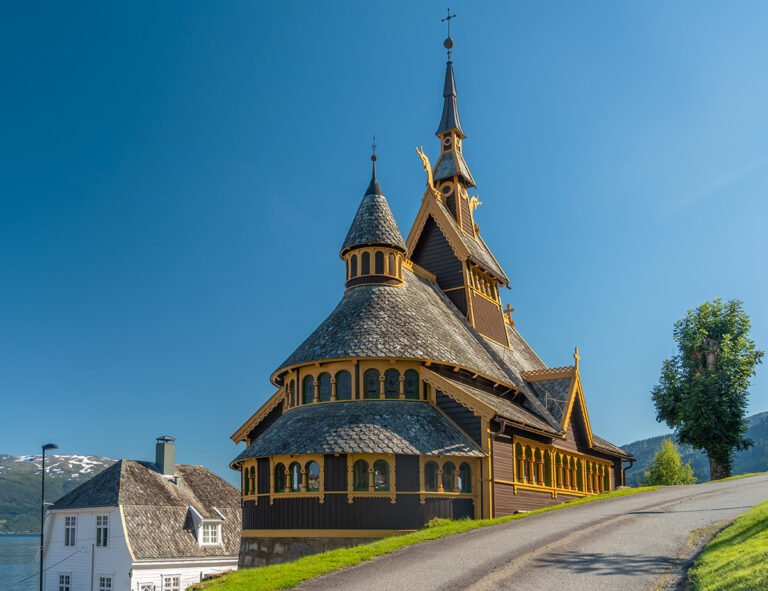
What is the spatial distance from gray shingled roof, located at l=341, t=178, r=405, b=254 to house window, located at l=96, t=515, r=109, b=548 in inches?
901

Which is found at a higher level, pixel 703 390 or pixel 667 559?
pixel 703 390

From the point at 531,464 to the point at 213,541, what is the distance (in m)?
23.7

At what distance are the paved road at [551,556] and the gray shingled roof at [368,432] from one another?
4.78 m

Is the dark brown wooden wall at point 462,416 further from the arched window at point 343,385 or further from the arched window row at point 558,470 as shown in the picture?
the arched window at point 343,385

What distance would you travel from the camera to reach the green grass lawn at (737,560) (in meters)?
12.3

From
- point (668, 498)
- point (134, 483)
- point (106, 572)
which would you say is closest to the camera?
point (668, 498)

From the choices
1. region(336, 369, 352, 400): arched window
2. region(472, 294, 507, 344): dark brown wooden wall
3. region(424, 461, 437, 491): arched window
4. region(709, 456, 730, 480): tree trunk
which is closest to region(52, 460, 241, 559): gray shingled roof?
region(336, 369, 352, 400): arched window

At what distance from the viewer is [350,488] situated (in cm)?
2736

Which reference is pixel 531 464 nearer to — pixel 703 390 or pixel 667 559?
pixel 667 559

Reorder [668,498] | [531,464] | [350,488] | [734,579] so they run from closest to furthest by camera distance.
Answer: [734,579] → [350,488] → [668,498] → [531,464]

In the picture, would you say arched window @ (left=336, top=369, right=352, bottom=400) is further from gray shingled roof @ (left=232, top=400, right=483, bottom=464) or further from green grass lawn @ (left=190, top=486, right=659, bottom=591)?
green grass lawn @ (left=190, top=486, right=659, bottom=591)

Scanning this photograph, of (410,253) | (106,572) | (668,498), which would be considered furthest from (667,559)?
(106,572)

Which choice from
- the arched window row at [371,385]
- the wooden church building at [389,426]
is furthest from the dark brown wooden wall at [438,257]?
the arched window row at [371,385]

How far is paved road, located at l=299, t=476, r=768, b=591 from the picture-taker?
1493cm
